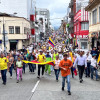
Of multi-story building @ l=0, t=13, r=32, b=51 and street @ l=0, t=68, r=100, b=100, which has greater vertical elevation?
multi-story building @ l=0, t=13, r=32, b=51

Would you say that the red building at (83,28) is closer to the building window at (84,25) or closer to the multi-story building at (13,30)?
the building window at (84,25)

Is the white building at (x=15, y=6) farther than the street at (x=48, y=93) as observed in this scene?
Yes

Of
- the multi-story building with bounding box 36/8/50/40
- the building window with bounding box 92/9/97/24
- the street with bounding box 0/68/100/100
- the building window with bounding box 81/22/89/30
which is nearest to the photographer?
the street with bounding box 0/68/100/100

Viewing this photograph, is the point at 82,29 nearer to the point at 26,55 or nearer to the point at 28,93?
the point at 26,55

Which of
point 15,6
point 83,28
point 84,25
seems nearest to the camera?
point 84,25

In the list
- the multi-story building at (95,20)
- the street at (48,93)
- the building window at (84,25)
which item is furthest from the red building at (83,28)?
the street at (48,93)

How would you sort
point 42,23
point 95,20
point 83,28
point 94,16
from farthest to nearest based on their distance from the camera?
point 42,23 → point 83,28 → point 94,16 → point 95,20

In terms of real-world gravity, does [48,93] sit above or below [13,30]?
below

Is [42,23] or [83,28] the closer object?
[83,28]

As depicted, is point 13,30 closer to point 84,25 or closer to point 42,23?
point 84,25

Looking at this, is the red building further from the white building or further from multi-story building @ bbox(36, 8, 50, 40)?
multi-story building @ bbox(36, 8, 50, 40)

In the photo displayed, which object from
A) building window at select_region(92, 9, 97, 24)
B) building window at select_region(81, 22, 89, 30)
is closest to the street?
building window at select_region(92, 9, 97, 24)

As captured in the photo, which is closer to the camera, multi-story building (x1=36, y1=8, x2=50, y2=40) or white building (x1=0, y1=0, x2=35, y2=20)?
white building (x1=0, y1=0, x2=35, y2=20)

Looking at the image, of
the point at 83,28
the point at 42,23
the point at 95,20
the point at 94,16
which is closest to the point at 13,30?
the point at 83,28
